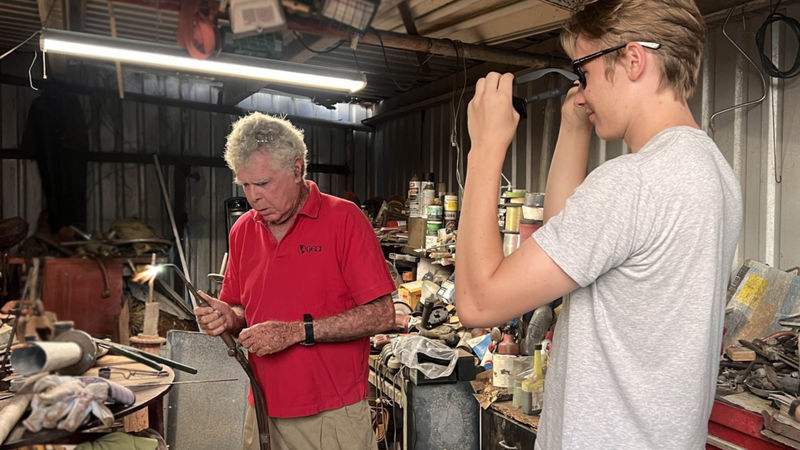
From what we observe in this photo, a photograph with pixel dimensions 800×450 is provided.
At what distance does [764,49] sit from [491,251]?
2.59 meters

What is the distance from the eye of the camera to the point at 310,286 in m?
1.78

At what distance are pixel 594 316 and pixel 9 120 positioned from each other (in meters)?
0.85

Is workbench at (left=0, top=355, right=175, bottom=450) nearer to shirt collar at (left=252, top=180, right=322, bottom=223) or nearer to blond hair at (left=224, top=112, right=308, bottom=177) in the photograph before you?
blond hair at (left=224, top=112, right=308, bottom=177)

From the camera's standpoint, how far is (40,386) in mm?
566

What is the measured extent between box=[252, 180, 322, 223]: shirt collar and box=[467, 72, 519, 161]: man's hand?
3.23ft

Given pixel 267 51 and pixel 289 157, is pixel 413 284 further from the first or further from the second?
pixel 267 51

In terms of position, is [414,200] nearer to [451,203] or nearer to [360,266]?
[451,203]

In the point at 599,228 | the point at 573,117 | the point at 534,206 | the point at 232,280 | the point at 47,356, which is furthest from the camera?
the point at 534,206

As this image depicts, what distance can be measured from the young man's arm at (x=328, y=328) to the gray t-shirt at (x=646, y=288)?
885 mm

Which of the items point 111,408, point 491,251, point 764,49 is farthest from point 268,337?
point 764,49

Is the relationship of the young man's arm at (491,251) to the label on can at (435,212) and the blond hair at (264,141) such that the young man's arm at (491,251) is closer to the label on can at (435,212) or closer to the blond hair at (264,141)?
the blond hair at (264,141)

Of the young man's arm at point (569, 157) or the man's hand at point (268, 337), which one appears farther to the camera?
the man's hand at point (268, 337)

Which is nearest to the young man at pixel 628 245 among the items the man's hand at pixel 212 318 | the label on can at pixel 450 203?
the man's hand at pixel 212 318

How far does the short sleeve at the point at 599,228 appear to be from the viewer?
855 mm
